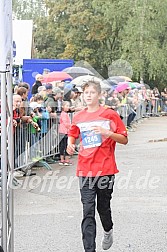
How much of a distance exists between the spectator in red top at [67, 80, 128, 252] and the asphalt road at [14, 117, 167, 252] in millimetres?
542

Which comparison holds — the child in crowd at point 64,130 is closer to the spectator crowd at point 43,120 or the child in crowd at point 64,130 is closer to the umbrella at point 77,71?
the spectator crowd at point 43,120

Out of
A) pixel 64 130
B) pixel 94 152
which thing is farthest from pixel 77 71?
pixel 94 152

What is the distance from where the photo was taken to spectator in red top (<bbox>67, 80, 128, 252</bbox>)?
5.55 meters

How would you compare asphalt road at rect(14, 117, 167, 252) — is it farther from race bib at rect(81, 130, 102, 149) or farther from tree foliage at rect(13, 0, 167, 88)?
tree foliage at rect(13, 0, 167, 88)

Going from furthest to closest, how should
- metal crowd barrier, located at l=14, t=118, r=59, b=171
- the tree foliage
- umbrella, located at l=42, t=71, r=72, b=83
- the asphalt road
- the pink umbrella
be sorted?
1. the tree foliage
2. the pink umbrella
3. umbrella, located at l=42, t=71, r=72, b=83
4. metal crowd barrier, located at l=14, t=118, r=59, b=171
5. the asphalt road

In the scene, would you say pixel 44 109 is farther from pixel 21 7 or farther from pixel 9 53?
pixel 21 7

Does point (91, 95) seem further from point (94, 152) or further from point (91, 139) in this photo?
point (94, 152)

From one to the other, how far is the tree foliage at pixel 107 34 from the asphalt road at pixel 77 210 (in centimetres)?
2933

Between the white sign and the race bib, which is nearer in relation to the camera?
the race bib

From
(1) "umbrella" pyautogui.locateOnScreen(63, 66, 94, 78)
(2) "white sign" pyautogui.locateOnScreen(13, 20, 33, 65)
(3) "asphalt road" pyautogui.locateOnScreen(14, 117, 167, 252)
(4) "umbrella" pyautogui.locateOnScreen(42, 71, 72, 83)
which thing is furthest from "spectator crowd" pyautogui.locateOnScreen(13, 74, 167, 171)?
(2) "white sign" pyautogui.locateOnScreen(13, 20, 33, 65)

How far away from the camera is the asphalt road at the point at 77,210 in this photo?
20.3ft

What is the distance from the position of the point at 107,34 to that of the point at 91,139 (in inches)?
1641

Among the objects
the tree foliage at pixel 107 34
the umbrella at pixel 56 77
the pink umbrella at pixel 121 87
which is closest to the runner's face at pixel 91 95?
the umbrella at pixel 56 77

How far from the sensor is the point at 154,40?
41.8 meters
